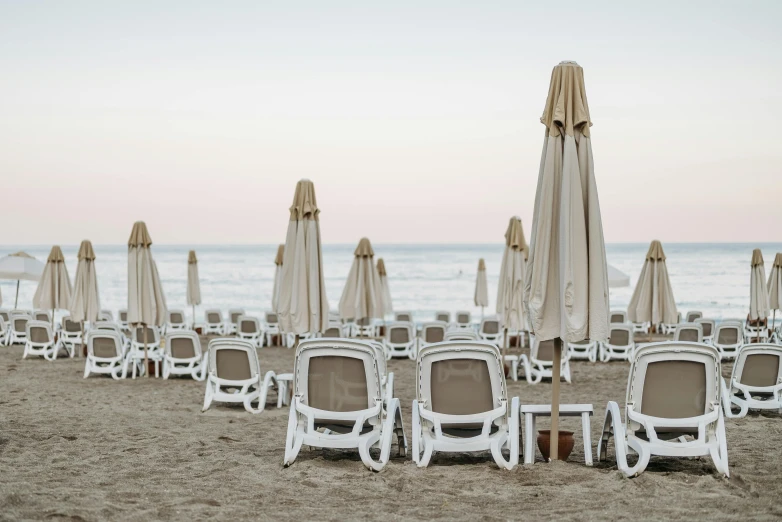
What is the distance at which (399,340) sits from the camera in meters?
15.5

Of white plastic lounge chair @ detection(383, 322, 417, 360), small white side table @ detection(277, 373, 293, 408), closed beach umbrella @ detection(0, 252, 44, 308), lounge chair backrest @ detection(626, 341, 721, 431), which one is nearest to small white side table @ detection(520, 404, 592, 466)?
lounge chair backrest @ detection(626, 341, 721, 431)

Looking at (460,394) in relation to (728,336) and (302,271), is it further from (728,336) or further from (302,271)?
(728,336)

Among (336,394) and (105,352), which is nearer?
(336,394)

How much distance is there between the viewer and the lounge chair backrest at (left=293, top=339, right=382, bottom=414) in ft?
17.8

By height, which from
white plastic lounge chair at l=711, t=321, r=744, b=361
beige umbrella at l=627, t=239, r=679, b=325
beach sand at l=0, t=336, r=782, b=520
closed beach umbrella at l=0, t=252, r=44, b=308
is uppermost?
closed beach umbrella at l=0, t=252, r=44, b=308

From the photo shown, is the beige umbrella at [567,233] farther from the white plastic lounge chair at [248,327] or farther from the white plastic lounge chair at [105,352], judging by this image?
the white plastic lounge chair at [248,327]

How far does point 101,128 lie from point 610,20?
17.9m

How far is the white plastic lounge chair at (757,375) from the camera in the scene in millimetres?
8227

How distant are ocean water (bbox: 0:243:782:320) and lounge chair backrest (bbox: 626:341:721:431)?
3631 centimetres

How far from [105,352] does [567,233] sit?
9.24 meters

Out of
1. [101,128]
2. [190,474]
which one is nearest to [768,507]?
[190,474]

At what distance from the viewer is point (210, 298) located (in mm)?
54344

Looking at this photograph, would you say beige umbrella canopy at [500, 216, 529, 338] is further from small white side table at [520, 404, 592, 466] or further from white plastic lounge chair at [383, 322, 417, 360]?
small white side table at [520, 404, 592, 466]

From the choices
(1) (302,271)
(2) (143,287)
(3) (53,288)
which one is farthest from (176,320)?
(1) (302,271)
